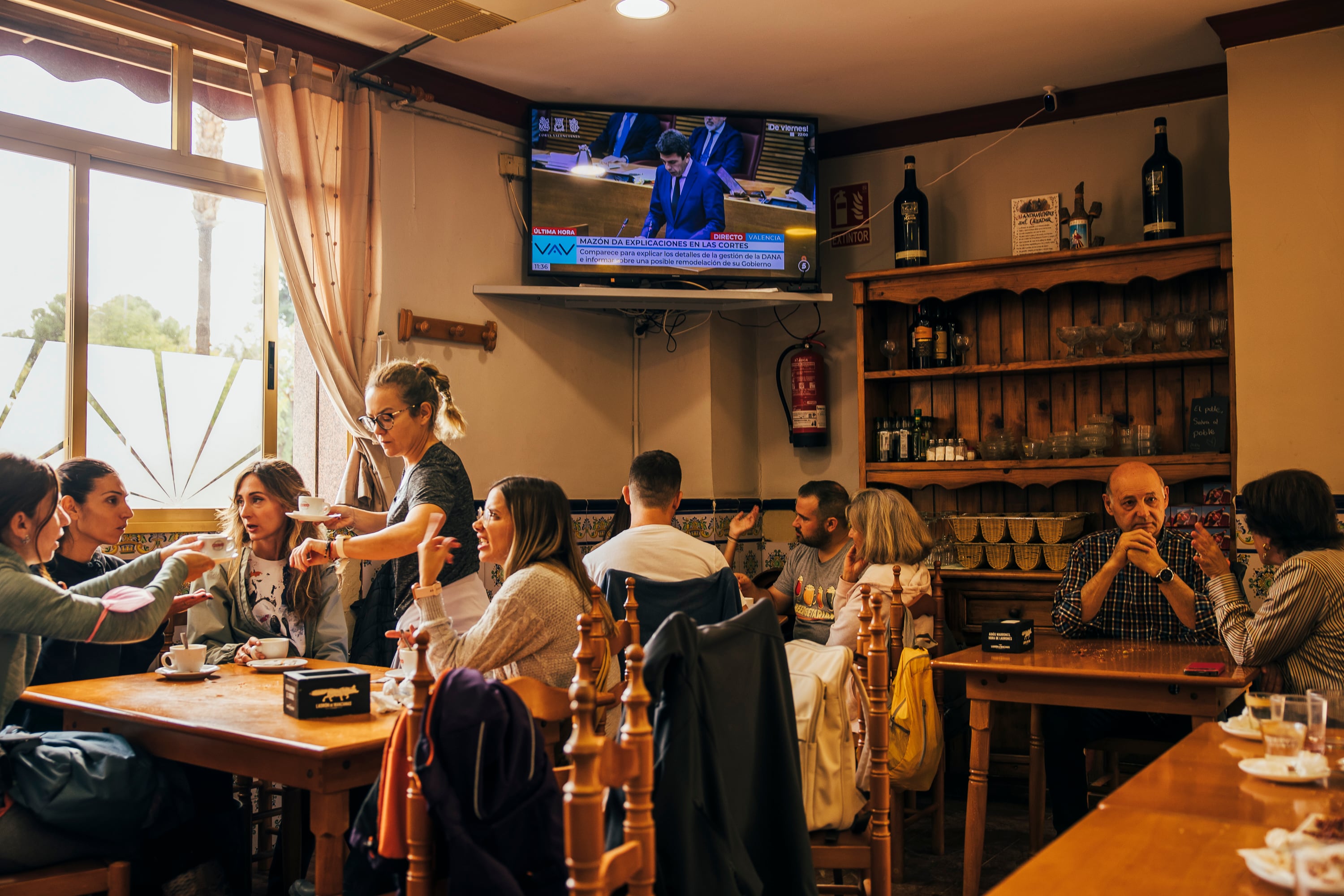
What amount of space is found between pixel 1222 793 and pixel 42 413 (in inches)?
140

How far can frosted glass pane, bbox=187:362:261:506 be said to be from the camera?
13.1ft

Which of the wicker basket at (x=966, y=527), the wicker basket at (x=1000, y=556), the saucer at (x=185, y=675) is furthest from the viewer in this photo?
the wicker basket at (x=966, y=527)

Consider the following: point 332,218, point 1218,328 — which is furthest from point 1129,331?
point 332,218

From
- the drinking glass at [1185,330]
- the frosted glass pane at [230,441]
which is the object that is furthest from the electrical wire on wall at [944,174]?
the frosted glass pane at [230,441]

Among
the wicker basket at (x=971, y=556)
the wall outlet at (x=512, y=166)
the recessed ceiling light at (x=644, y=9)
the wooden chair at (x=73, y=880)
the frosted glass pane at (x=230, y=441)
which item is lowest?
the wooden chair at (x=73, y=880)

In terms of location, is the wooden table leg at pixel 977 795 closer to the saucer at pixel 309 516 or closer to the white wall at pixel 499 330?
the saucer at pixel 309 516

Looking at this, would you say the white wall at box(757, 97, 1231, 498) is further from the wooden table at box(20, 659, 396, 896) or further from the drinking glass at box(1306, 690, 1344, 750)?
the wooden table at box(20, 659, 396, 896)

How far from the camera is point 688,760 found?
1.64 meters

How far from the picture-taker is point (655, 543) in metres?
3.22

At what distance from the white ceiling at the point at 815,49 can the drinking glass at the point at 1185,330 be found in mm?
1103

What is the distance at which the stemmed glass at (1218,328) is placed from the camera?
4398 millimetres

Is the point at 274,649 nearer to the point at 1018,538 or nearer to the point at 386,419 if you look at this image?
the point at 386,419

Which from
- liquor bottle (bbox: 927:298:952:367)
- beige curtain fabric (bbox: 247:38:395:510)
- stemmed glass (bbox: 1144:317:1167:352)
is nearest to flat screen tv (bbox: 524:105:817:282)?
liquor bottle (bbox: 927:298:952:367)

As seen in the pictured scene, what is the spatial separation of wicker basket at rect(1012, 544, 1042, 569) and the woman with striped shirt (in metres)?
1.46
